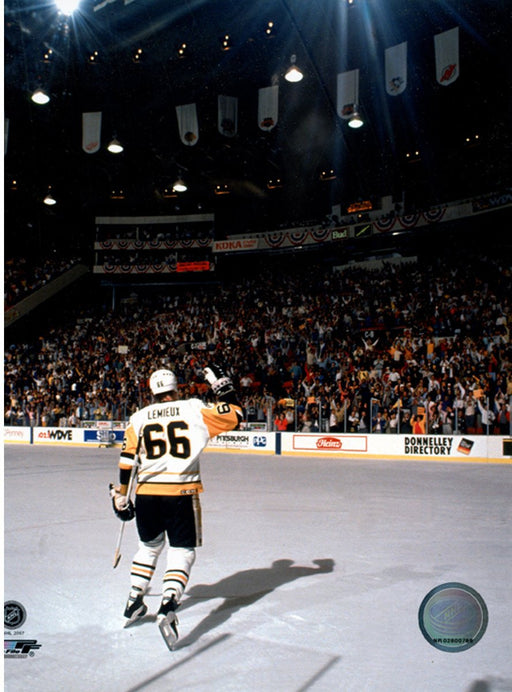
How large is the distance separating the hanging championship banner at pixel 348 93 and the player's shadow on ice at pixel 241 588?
16.4 metres

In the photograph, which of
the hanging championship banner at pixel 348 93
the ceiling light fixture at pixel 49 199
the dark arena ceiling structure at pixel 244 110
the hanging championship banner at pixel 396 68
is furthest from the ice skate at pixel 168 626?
the ceiling light fixture at pixel 49 199

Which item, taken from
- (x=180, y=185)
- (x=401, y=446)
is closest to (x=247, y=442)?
(x=401, y=446)

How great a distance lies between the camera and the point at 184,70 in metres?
20.8

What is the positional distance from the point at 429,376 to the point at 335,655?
1463 cm

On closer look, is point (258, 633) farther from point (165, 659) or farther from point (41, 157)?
point (41, 157)

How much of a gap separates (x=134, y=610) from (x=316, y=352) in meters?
17.6

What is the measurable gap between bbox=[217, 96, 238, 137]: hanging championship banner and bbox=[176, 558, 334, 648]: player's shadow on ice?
719 inches

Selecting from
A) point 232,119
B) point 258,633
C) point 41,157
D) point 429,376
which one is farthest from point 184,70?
point 258,633

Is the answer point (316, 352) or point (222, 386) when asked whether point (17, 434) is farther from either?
point (222, 386)

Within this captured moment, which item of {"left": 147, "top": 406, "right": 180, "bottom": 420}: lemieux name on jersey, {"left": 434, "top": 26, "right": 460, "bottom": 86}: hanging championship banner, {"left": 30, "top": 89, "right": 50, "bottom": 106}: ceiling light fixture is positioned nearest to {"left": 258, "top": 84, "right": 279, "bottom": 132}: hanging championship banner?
{"left": 434, "top": 26, "right": 460, "bottom": 86}: hanging championship banner

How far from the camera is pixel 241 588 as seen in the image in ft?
15.4

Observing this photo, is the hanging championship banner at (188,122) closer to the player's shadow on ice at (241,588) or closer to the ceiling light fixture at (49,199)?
the ceiling light fixture at (49,199)

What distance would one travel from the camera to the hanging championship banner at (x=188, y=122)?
853 inches

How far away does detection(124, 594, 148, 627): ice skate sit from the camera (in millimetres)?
3910
